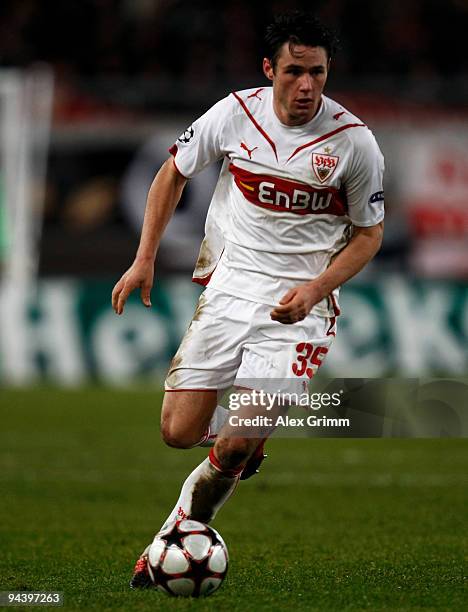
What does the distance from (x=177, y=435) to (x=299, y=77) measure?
161cm

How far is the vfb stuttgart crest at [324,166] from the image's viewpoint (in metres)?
5.39

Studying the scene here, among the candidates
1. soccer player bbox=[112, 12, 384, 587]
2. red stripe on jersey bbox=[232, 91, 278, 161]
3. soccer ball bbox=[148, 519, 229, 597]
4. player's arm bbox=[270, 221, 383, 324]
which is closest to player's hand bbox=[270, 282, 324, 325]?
player's arm bbox=[270, 221, 383, 324]

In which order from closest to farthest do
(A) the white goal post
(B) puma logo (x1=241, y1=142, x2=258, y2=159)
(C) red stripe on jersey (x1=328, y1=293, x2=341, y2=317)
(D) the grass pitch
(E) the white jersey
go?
(D) the grass pitch
(E) the white jersey
(B) puma logo (x1=241, y1=142, x2=258, y2=159)
(C) red stripe on jersey (x1=328, y1=293, x2=341, y2=317)
(A) the white goal post

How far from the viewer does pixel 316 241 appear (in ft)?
18.3

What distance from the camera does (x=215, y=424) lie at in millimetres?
5711

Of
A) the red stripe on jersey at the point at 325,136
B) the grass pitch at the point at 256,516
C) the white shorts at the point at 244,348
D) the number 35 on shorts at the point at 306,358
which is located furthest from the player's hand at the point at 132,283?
the grass pitch at the point at 256,516

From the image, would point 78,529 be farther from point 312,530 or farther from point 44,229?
point 44,229

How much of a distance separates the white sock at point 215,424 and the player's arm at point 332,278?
2.38 feet

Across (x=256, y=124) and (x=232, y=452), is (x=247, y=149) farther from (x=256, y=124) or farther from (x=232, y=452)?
(x=232, y=452)

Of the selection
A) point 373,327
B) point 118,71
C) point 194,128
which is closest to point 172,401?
point 194,128

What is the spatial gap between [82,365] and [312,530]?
8.34 m

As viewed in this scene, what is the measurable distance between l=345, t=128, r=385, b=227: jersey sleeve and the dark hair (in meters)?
0.40

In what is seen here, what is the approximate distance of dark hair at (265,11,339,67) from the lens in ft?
17.1

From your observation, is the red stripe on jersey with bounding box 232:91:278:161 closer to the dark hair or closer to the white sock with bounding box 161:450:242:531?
the dark hair
